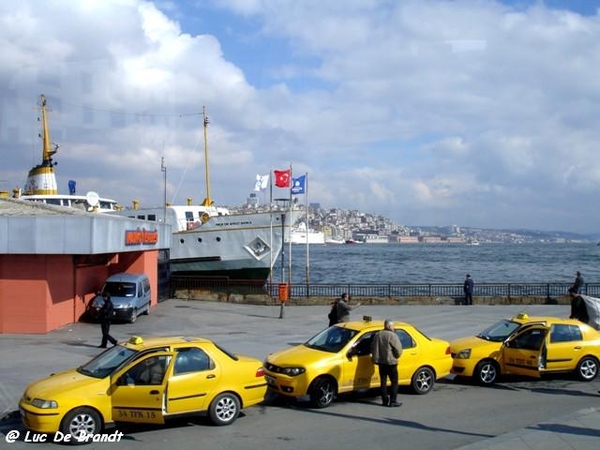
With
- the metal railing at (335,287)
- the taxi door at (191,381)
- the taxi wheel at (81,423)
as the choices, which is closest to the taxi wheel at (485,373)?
the taxi door at (191,381)

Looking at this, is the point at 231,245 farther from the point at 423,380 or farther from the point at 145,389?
the point at 145,389

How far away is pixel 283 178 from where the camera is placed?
36.6 m

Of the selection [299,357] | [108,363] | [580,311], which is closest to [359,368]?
[299,357]

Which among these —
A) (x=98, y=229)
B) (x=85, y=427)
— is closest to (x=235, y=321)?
(x=98, y=229)

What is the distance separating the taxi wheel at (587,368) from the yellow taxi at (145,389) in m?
6.89

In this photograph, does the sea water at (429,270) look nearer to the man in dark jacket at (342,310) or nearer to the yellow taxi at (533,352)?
the man in dark jacket at (342,310)

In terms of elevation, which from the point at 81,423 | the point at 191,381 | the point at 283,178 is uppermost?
the point at 283,178

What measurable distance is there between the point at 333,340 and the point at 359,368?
76 cm

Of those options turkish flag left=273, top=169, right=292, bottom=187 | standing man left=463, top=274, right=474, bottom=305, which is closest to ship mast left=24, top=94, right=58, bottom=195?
turkish flag left=273, top=169, right=292, bottom=187

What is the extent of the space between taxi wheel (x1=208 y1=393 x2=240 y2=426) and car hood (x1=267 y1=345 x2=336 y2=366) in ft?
4.66

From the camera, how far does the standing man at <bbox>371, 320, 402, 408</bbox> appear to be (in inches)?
426

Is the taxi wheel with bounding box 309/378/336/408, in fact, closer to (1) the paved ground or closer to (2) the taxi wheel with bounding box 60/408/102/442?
(1) the paved ground

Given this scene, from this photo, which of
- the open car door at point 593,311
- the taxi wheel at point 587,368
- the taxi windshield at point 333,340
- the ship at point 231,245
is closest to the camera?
the taxi windshield at point 333,340

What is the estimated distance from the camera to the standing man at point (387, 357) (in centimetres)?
1083
